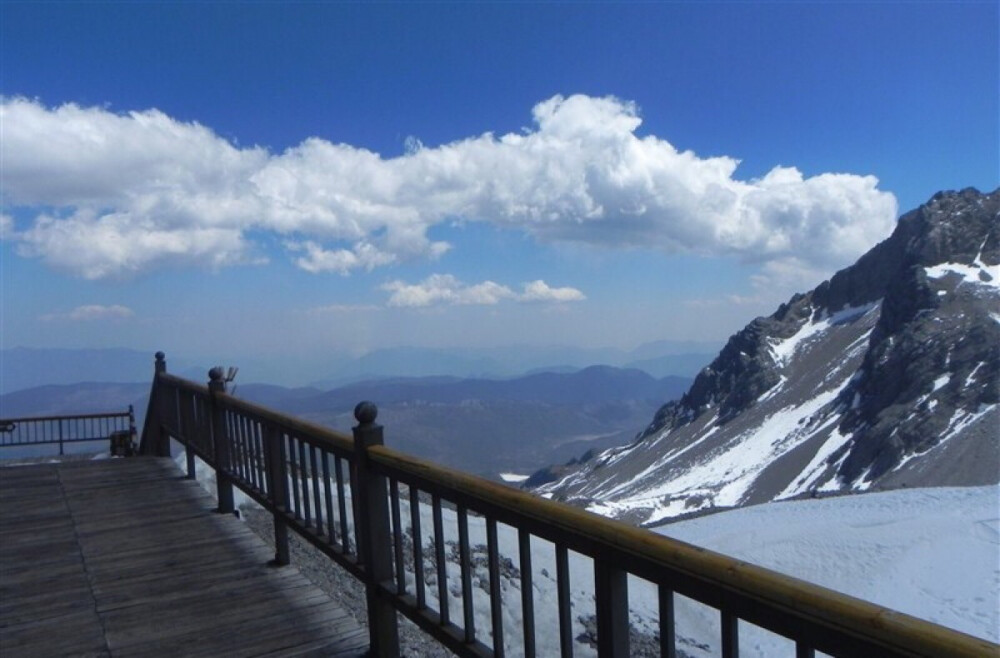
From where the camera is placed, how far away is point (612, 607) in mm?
2537

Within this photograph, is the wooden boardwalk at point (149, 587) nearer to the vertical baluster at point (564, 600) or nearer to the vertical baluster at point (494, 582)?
the vertical baluster at point (494, 582)

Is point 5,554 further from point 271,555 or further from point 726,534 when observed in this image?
point 726,534

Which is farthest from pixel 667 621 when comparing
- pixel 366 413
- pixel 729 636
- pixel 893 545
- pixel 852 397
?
pixel 852 397

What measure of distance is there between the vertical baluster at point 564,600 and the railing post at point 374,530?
1.60 m

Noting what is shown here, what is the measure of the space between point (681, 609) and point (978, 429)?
99.0m

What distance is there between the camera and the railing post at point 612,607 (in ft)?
8.26

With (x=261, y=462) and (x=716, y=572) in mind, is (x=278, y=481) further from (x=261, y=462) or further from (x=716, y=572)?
(x=716, y=572)

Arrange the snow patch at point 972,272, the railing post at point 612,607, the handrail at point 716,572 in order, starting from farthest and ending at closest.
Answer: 1. the snow patch at point 972,272
2. the railing post at point 612,607
3. the handrail at point 716,572

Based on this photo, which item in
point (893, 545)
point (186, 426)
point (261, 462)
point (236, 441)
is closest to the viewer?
point (261, 462)

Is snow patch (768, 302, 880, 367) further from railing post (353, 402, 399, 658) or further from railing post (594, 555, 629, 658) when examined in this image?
railing post (594, 555, 629, 658)

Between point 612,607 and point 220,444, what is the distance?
5.72 meters

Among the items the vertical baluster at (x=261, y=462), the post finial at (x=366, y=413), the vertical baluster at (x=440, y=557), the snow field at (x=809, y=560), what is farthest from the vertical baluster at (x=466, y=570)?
the snow field at (x=809, y=560)

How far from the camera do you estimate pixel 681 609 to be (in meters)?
11.8

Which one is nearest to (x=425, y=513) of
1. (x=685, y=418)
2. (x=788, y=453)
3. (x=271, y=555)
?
(x=271, y=555)
